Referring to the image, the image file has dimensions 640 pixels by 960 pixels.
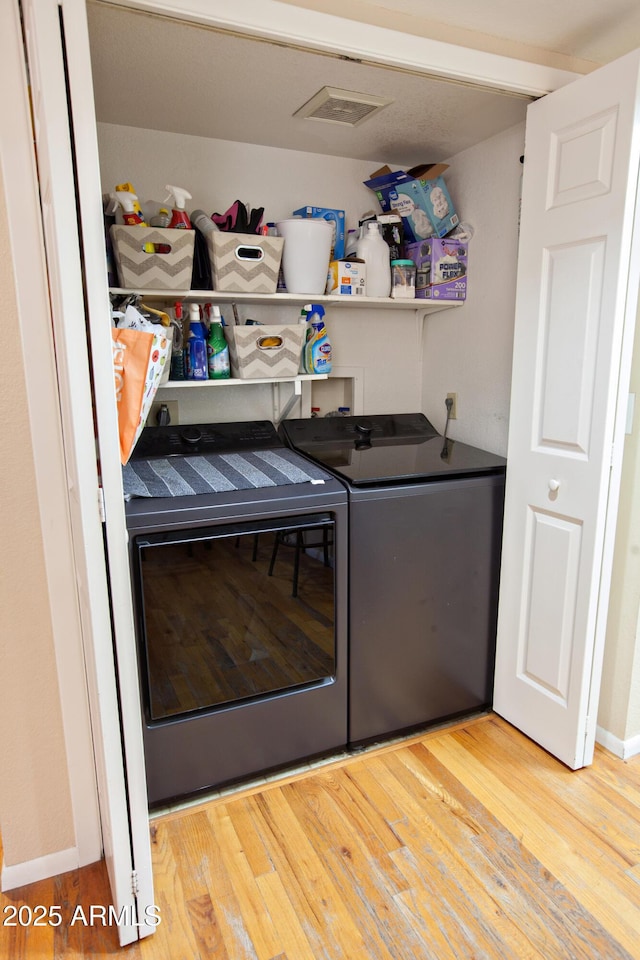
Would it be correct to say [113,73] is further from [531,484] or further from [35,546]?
[531,484]

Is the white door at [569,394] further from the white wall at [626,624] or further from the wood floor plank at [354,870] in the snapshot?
the wood floor plank at [354,870]

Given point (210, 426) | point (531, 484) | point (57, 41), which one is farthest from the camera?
point (210, 426)

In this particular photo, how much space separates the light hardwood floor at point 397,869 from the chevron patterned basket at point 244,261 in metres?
1.57

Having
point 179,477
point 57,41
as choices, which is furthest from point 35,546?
point 57,41

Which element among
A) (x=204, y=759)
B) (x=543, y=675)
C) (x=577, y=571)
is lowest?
(x=204, y=759)

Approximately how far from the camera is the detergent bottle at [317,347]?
7.17 feet

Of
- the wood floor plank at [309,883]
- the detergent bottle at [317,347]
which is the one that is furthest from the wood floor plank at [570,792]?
the detergent bottle at [317,347]

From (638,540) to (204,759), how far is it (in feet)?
4.79

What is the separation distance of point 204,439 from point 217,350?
0.33m

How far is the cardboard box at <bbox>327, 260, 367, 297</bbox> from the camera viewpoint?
2123 mm

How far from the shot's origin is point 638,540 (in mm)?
1824

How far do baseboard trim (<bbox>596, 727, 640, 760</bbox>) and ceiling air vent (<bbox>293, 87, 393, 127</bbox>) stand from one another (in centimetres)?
213

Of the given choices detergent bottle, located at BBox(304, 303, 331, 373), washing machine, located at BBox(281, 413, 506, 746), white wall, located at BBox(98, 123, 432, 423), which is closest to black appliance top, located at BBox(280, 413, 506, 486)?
washing machine, located at BBox(281, 413, 506, 746)

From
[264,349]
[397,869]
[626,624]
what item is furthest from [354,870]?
[264,349]
